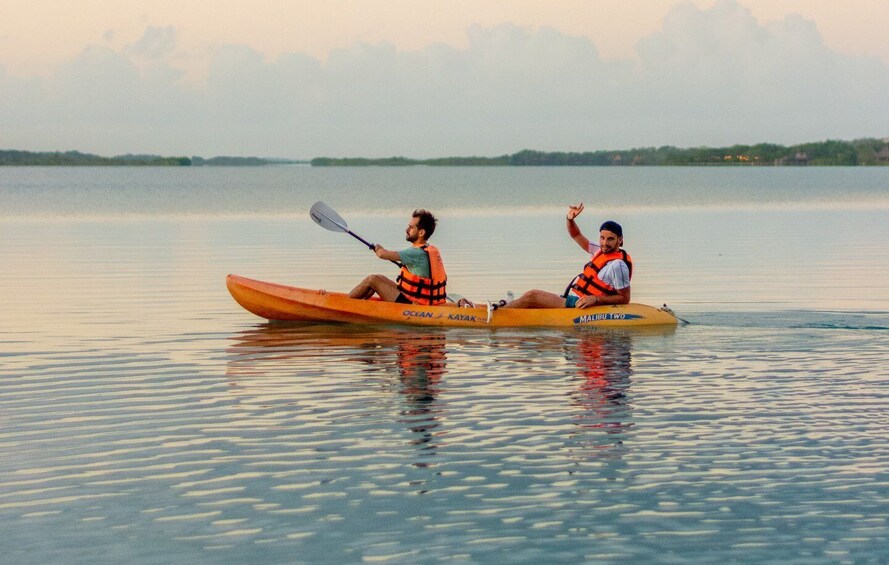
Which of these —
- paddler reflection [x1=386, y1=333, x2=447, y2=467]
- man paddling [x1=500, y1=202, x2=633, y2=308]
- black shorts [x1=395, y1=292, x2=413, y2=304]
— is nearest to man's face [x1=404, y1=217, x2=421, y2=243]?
black shorts [x1=395, y1=292, x2=413, y2=304]

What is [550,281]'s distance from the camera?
21.4 m

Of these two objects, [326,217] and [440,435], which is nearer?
[440,435]

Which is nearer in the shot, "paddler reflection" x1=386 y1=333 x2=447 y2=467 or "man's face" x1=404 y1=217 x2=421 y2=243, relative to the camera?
"paddler reflection" x1=386 y1=333 x2=447 y2=467

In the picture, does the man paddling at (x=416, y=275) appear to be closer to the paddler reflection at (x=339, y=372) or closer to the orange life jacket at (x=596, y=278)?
the paddler reflection at (x=339, y=372)

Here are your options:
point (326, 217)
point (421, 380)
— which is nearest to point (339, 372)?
point (421, 380)

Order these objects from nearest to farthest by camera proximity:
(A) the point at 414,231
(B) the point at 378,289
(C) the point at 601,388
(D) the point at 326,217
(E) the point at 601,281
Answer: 1. (C) the point at 601,388
2. (A) the point at 414,231
3. (E) the point at 601,281
4. (B) the point at 378,289
5. (D) the point at 326,217

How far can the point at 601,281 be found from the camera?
14.5 m

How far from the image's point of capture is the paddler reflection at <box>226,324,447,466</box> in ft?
31.5

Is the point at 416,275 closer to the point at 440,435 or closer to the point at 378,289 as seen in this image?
the point at 378,289

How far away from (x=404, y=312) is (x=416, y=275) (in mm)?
455

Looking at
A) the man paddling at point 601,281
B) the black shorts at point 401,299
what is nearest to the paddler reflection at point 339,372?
the black shorts at point 401,299

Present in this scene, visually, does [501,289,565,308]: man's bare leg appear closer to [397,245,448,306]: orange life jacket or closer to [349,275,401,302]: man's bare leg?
[397,245,448,306]: orange life jacket

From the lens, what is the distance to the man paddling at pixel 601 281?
46.7ft

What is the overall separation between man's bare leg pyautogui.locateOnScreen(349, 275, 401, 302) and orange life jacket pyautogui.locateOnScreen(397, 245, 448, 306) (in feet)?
0.88
